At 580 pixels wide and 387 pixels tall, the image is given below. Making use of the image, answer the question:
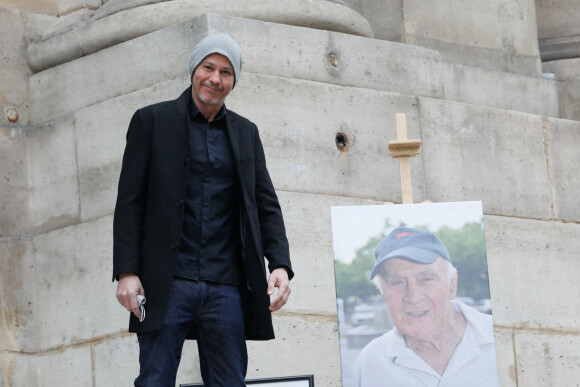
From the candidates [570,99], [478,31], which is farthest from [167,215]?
[570,99]

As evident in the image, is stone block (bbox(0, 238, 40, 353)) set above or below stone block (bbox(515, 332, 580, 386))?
above

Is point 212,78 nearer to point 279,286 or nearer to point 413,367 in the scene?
point 279,286

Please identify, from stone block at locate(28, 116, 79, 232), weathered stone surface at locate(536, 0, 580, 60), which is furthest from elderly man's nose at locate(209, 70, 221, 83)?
weathered stone surface at locate(536, 0, 580, 60)

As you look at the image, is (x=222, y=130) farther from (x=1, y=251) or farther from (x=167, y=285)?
(x=1, y=251)

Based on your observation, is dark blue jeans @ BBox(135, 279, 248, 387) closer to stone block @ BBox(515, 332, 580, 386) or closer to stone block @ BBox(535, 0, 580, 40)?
stone block @ BBox(515, 332, 580, 386)

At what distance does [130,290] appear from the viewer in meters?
4.64

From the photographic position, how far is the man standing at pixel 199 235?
4656 mm

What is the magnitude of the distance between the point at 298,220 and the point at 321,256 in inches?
9.0

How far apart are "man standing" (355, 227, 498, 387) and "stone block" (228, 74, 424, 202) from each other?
785mm

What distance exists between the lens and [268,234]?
4.98 meters

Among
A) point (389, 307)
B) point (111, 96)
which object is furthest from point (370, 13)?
point (389, 307)

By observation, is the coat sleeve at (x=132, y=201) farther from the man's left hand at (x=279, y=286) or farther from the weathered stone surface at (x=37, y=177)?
the weathered stone surface at (x=37, y=177)

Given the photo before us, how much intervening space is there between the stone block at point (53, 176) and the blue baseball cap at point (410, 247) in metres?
1.82

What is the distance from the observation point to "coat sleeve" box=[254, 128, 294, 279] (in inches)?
193
